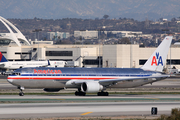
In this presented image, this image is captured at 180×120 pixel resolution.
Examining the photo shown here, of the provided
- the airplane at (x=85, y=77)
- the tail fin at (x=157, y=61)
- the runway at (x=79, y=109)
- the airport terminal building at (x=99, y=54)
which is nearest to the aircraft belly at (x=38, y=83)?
the airplane at (x=85, y=77)

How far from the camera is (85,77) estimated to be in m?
55.7

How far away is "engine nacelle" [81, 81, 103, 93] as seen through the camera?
53225 mm

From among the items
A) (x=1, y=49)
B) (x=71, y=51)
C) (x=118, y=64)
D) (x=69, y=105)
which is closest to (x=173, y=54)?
(x=118, y=64)

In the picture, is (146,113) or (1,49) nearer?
(146,113)

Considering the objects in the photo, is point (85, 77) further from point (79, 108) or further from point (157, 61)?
point (79, 108)

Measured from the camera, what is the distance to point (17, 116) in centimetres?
3391

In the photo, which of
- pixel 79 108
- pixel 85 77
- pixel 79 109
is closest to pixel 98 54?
pixel 85 77

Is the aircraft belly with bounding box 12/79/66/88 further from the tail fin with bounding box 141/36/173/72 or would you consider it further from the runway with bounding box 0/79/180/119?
the tail fin with bounding box 141/36/173/72

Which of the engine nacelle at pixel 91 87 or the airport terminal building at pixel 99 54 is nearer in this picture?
the engine nacelle at pixel 91 87

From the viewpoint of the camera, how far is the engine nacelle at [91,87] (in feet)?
175

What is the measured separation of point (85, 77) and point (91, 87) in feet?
9.37

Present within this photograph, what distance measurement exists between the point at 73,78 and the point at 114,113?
64.0 feet

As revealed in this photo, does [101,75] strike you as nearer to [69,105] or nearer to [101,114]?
[69,105]

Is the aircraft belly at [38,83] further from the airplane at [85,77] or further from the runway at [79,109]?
the runway at [79,109]
